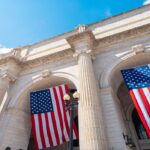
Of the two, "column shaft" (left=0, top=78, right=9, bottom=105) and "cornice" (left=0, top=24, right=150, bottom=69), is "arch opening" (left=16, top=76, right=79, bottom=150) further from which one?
"cornice" (left=0, top=24, right=150, bottom=69)

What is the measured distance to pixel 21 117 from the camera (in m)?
14.0

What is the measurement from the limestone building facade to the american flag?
1.23 meters

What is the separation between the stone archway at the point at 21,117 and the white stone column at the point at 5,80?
115cm

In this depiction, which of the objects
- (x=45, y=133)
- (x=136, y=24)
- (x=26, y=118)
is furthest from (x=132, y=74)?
(x=26, y=118)

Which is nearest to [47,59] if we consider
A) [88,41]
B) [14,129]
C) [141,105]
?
[88,41]

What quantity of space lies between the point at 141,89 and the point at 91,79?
318cm

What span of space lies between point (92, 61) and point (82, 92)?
3622 mm

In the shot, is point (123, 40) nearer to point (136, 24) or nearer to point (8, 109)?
point (136, 24)

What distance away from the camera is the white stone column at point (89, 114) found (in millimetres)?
8664

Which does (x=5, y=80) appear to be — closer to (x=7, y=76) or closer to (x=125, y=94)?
(x=7, y=76)

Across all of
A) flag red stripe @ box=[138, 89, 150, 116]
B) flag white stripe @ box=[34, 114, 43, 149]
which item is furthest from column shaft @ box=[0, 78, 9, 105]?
flag red stripe @ box=[138, 89, 150, 116]

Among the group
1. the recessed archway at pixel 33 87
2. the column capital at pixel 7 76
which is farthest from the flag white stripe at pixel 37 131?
the column capital at pixel 7 76

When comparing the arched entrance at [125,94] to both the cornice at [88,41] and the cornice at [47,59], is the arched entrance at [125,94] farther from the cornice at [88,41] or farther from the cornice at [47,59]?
the cornice at [47,59]

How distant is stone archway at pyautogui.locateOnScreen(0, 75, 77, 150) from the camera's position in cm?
1246
